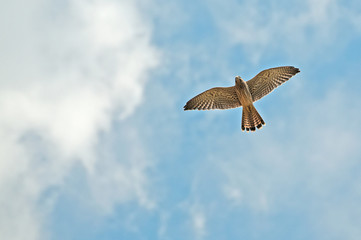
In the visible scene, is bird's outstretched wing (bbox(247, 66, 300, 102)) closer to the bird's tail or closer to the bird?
the bird

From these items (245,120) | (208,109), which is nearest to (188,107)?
(208,109)

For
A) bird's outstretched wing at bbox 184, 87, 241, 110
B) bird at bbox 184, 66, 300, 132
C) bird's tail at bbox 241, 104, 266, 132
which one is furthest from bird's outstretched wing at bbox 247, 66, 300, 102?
bird's outstretched wing at bbox 184, 87, 241, 110

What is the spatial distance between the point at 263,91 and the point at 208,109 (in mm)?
2258

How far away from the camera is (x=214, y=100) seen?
17.7 metres

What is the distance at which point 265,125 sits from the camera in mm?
16797

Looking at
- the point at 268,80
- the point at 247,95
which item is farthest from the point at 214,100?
the point at 268,80

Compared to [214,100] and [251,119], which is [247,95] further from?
[214,100]

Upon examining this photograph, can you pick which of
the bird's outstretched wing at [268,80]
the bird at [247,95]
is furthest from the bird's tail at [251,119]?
the bird's outstretched wing at [268,80]

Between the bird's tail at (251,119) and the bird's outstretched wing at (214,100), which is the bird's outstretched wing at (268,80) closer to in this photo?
the bird's tail at (251,119)

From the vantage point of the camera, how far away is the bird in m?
17.0

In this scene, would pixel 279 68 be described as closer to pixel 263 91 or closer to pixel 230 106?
pixel 263 91

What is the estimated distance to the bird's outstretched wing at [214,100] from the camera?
17.5m

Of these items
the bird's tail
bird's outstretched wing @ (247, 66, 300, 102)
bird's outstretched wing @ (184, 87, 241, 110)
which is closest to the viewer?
the bird's tail

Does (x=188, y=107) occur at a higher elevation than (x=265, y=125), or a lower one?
higher
